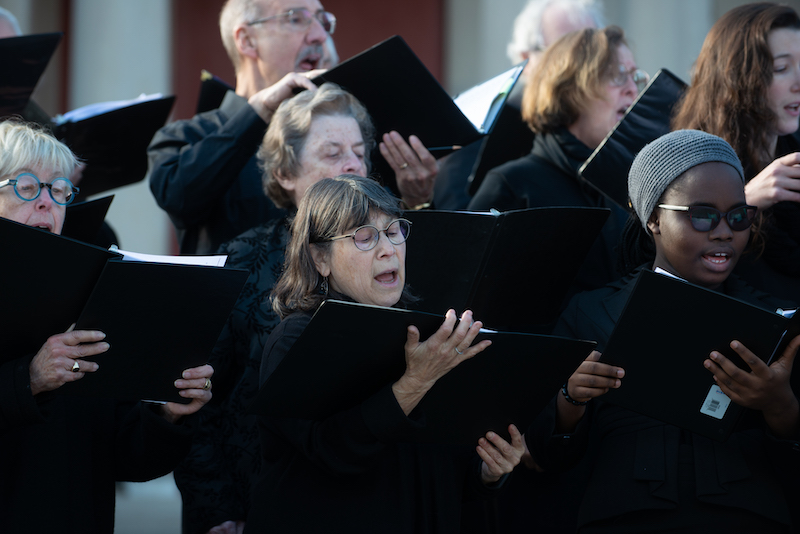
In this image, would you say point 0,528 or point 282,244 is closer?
point 0,528

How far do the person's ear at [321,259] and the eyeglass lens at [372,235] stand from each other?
4.0 inches

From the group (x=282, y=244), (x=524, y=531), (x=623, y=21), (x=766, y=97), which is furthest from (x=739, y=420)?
(x=623, y=21)

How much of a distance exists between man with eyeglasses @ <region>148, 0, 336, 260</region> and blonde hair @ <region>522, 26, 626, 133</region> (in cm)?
92

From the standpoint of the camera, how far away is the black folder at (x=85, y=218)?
8.63 ft

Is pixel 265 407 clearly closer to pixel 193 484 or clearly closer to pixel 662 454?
pixel 193 484

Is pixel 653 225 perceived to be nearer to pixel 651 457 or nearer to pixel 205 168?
pixel 651 457

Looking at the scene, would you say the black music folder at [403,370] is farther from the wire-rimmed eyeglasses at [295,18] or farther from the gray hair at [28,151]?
the wire-rimmed eyeglasses at [295,18]

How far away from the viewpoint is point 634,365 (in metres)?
2.26

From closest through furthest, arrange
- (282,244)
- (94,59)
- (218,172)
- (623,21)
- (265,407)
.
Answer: (265,407) < (282,244) < (218,172) < (94,59) < (623,21)

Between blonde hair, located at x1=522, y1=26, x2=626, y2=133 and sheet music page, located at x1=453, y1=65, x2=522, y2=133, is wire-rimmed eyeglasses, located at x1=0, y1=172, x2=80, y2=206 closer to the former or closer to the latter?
sheet music page, located at x1=453, y1=65, x2=522, y2=133

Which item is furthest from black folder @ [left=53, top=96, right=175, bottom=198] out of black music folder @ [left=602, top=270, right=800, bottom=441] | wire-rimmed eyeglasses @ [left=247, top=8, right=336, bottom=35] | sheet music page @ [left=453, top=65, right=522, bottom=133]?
black music folder @ [left=602, top=270, right=800, bottom=441]

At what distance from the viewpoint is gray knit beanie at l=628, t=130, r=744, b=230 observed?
8.33 ft

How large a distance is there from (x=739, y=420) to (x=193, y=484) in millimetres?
1595

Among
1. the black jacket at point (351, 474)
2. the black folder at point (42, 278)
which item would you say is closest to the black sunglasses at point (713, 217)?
the black jacket at point (351, 474)
